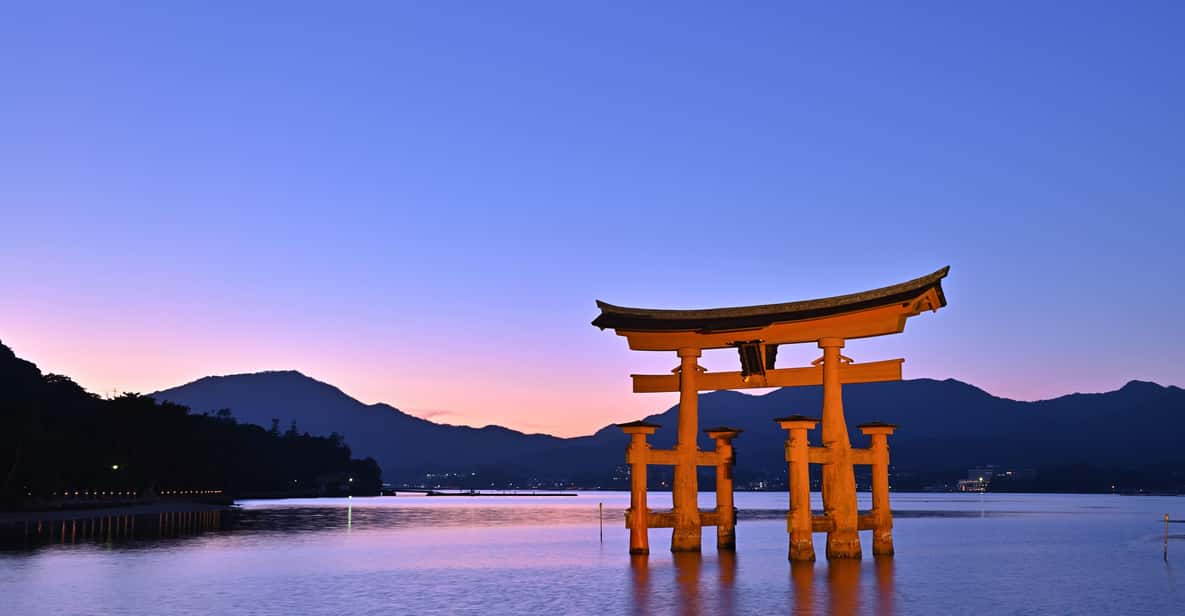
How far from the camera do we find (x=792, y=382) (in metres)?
35.5

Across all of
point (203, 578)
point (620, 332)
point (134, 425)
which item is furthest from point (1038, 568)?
point (134, 425)

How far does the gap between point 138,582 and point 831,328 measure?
69.0 ft

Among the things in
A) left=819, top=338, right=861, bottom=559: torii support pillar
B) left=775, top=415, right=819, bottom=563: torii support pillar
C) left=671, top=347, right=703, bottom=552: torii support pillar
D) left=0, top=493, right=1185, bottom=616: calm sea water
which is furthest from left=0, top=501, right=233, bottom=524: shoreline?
left=819, top=338, right=861, bottom=559: torii support pillar

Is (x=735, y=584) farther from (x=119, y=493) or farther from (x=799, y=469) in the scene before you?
(x=119, y=493)

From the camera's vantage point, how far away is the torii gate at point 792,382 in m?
31.7

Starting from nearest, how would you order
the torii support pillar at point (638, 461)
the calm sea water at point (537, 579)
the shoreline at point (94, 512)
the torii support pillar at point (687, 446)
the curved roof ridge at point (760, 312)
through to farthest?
the calm sea water at point (537, 579) → the curved roof ridge at point (760, 312) → the torii support pillar at point (638, 461) → the torii support pillar at point (687, 446) → the shoreline at point (94, 512)

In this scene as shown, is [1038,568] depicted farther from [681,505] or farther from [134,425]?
[134,425]

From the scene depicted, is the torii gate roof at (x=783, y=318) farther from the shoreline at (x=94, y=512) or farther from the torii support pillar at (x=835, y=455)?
the shoreline at (x=94, y=512)

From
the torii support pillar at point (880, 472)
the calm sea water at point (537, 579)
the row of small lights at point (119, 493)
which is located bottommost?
the calm sea water at point (537, 579)

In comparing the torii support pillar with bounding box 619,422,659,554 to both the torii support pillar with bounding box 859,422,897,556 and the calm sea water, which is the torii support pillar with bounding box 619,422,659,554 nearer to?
the calm sea water

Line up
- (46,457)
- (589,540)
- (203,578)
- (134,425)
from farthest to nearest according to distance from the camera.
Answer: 1. (134,425)
2. (46,457)
3. (589,540)
4. (203,578)

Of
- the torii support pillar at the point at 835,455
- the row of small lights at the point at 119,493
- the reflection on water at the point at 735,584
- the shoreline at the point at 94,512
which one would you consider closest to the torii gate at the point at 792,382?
the torii support pillar at the point at 835,455

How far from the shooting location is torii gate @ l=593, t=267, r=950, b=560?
31672mm

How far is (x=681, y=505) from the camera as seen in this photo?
35.9 metres
